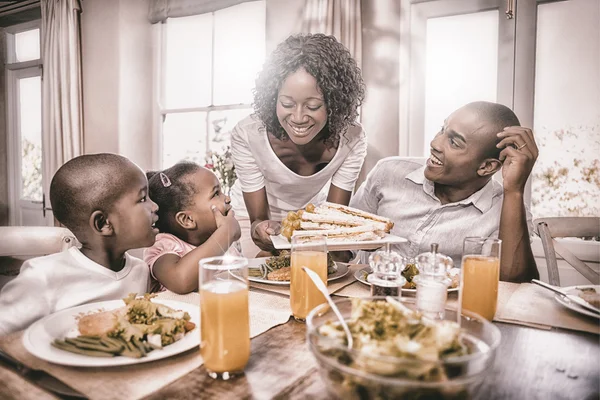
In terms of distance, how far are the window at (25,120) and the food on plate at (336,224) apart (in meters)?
3.05

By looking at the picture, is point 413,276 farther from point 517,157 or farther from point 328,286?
point 517,157

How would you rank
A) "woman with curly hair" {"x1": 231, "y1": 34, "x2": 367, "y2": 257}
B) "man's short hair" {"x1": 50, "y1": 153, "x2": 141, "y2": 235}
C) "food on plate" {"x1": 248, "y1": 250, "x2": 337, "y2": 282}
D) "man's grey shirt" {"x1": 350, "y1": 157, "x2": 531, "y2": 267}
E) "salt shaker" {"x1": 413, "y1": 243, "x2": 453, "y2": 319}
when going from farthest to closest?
1. "woman with curly hair" {"x1": 231, "y1": 34, "x2": 367, "y2": 257}
2. "man's grey shirt" {"x1": 350, "y1": 157, "x2": 531, "y2": 267}
3. "food on plate" {"x1": 248, "y1": 250, "x2": 337, "y2": 282}
4. "man's short hair" {"x1": 50, "y1": 153, "x2": 141, "y2": 235}
5. "salt shaker" {"x1": 413, "y1": 243, "x2": 453, "y2": 319}

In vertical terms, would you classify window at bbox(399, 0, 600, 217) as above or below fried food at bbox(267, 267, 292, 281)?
above

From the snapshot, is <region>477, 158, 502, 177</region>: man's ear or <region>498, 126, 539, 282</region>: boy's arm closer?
<region>498, 126, 539, 282</region>: boy's arm

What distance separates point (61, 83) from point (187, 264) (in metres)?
3.18

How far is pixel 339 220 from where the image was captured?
1526mm

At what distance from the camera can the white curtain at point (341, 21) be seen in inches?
105

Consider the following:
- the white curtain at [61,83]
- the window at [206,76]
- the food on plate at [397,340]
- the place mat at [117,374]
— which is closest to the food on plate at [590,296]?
the food on plate at [397,340]

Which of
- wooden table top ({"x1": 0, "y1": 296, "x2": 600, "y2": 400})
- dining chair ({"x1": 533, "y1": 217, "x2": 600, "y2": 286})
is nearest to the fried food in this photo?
wooden table top ({"x1": 0, "y1": 296, "x2": 600, "y2": 400})

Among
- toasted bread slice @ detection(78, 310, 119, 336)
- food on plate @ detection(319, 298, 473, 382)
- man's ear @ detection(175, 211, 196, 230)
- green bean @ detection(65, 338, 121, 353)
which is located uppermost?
man's ear @ detection(175, 211, 196, 230)

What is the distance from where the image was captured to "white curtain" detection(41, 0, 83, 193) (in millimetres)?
3617

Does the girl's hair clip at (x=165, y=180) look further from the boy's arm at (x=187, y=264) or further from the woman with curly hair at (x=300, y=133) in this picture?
the woman with curly hair at (x=300, y=133)

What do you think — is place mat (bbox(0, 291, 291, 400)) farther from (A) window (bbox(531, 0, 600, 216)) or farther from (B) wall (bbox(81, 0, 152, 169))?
(B) wall (bbox(81, 0, 152, 169))

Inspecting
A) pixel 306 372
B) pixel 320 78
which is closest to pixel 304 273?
pixel 306 372
